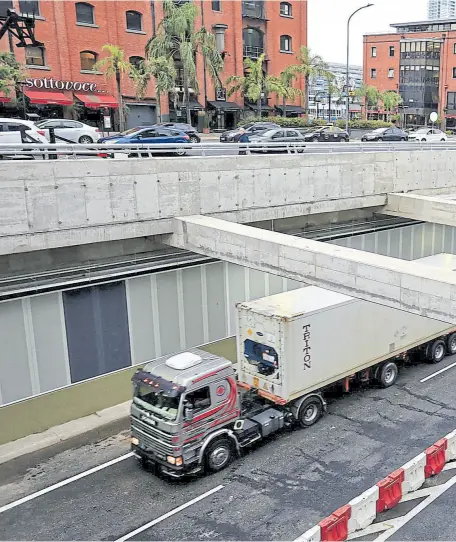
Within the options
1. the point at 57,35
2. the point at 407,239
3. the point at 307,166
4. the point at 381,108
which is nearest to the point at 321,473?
the point at 307,166

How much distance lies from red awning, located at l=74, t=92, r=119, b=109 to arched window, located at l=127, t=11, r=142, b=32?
647cm

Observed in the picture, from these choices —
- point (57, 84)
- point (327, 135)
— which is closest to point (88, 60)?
point (57, 84)

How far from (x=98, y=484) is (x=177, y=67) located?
142ft

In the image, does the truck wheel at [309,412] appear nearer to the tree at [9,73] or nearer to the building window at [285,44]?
the tree at [9,73]

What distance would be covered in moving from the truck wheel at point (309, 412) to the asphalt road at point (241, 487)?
0.22 meters

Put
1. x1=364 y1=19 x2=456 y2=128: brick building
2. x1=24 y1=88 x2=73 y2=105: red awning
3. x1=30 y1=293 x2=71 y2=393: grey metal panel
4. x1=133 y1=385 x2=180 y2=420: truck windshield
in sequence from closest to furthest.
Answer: x1=133 y1=385 x2=180 y2=420: truck windshield
x1=30 y1=293 x2=71 y2=393: grey metal panel
x1=24 y1=88 x2=73 y2=105: red awning
x1=364 y1=19 x2=456 y2=128: brick building

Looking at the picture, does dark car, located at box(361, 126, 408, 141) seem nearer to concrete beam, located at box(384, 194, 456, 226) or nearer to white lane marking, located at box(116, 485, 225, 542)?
concrete beam, located at box(384, 194, 456, 226)

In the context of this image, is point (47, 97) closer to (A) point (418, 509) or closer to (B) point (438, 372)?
(B) point (438, 372)

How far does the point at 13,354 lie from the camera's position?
14.9 meters

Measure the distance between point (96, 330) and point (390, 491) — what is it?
923cm

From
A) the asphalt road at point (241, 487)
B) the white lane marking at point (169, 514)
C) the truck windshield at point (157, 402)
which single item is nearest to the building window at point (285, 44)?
the asphalt road at point (241, 487)

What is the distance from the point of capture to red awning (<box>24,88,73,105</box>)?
4153 cm

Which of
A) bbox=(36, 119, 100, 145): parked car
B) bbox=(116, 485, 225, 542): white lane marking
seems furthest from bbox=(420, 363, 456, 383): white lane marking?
bbox=(36, 119, 100, 145): parked car

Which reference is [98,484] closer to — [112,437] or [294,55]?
[112,437]
